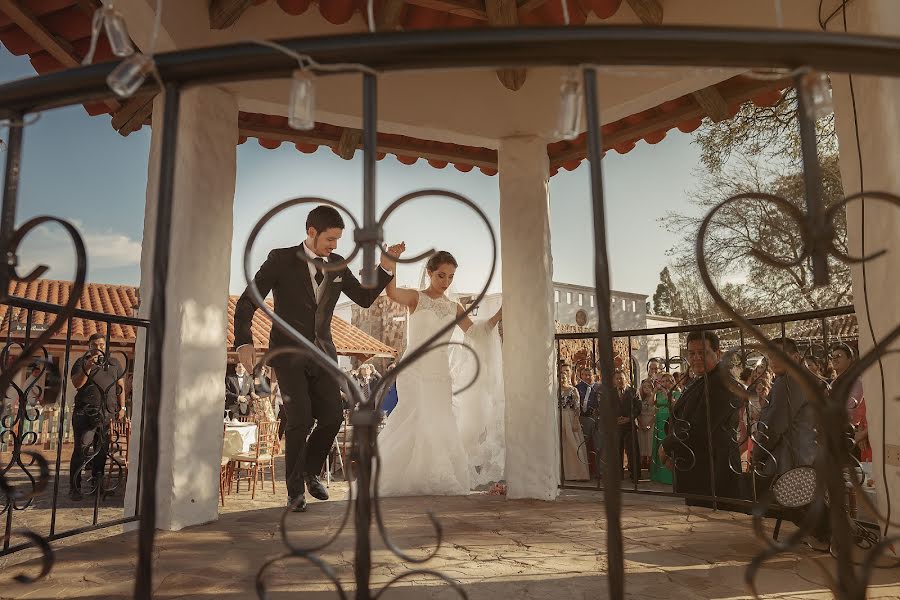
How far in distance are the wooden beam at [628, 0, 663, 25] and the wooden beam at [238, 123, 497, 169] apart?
2.33 metres

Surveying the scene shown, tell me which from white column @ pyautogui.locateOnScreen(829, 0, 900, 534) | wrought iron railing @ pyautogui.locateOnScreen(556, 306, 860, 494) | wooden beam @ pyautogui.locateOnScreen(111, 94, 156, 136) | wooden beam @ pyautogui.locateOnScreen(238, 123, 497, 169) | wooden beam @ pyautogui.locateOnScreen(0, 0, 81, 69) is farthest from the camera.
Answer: wooden beam @ pyautogui.locateOnScreen(238, 123, 497, 169)

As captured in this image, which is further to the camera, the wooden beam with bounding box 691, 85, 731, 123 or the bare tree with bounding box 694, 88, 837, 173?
the bare tree with bounding box 694, 88, 837, 173

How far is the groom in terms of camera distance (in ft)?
13.0

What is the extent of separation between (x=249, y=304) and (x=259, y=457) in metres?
2.40

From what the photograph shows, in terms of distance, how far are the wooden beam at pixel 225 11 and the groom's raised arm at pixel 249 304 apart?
160 centimetres

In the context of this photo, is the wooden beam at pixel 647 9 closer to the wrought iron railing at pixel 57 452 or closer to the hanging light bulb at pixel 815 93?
the hanging light bulb at pixel 815 93

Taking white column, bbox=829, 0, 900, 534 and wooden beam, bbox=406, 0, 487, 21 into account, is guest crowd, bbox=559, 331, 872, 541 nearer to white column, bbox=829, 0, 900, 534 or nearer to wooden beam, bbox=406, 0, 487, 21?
white column, bbox=829, 0, 900, 534

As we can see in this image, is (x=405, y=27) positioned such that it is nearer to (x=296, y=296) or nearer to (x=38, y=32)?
(x=296, y=296)

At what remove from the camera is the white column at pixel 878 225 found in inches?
107

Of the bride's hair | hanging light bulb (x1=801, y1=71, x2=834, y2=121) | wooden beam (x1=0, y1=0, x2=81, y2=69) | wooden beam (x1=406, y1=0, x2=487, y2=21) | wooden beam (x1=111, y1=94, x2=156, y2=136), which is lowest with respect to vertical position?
hanging light bulb (x1=801, y1=71, x2=834, y2=121)

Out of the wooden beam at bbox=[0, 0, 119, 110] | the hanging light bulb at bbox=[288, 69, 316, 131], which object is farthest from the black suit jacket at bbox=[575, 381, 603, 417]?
the hanging light bulb at bbox=[288, 69, 316, 131]

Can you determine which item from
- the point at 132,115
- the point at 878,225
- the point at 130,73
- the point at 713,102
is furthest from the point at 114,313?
the point at 130,73

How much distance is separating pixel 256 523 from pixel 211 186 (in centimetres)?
221

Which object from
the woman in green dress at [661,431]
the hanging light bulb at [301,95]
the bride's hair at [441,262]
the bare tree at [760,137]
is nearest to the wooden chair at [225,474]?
the bride's hair at [441,262]
